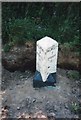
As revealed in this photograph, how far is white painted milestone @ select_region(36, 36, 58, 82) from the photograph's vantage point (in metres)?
4.83

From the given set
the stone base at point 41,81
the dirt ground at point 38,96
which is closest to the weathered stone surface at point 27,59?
the dirt ground at point 38,96

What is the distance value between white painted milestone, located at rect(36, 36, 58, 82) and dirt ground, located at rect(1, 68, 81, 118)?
9.0 inches

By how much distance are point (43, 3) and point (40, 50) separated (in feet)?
4.88

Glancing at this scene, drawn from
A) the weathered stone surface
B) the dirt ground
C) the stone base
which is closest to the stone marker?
the stone base

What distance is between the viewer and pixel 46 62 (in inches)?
195

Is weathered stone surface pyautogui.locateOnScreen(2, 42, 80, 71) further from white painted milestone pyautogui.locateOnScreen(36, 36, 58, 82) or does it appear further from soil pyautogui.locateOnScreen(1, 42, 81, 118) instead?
white painted milestone pyautogui.locateOnScreen(36, 36, 58, 82)

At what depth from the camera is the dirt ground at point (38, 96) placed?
4883mm

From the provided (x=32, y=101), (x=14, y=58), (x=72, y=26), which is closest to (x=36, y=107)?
(x=32, y=101)

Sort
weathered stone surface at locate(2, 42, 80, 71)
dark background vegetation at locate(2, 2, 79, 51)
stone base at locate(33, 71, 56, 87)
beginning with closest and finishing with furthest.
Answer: stone base at locate(33, 71, 56, 87) → weathered stone surface at locate(2, 42, 80, 71) → dark background vegetation at locate(2, 2, 79, 51)

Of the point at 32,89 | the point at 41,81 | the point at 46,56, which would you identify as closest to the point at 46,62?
the point at 46,56

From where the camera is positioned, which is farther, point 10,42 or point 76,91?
point 10,42

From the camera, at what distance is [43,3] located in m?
6.17

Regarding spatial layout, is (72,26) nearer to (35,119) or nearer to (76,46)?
(76,46)

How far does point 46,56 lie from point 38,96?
1.86 ft
